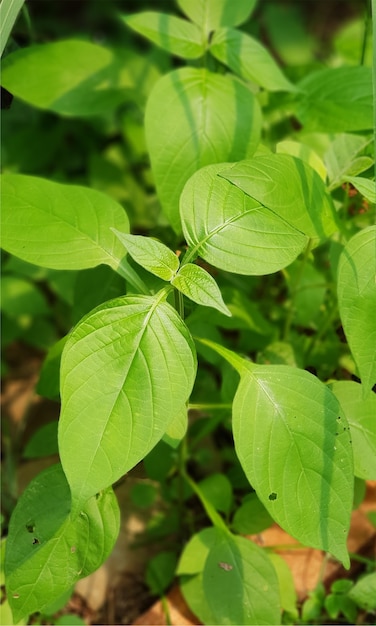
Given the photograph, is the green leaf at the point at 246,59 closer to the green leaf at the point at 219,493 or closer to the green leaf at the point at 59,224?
the green leaf at the point at 59,224

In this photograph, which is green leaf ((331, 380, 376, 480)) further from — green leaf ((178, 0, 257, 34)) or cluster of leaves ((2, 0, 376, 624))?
green leaf ((178, 0, 257, 34))

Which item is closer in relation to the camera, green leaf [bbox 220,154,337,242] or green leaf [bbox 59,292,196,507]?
green leaf [bbox 59,292,196,507]

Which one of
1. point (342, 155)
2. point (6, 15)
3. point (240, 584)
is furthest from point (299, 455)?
point (6, 15)

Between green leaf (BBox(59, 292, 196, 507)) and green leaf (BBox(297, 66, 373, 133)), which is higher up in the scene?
green leaf (BBox(297, 66, 373, 133))

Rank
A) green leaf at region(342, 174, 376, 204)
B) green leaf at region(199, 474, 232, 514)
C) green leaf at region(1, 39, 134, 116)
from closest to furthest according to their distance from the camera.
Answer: green leaf at region(342, 174, 376, 204), green leaf at region(199, 474, 232, 514), green leaf at region(1, 39, 134, 116)

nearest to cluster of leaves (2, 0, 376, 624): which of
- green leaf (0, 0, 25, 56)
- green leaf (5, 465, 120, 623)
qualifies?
green leaf (5, 465, 120, 623)

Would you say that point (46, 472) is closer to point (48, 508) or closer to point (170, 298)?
point (48, 508)
